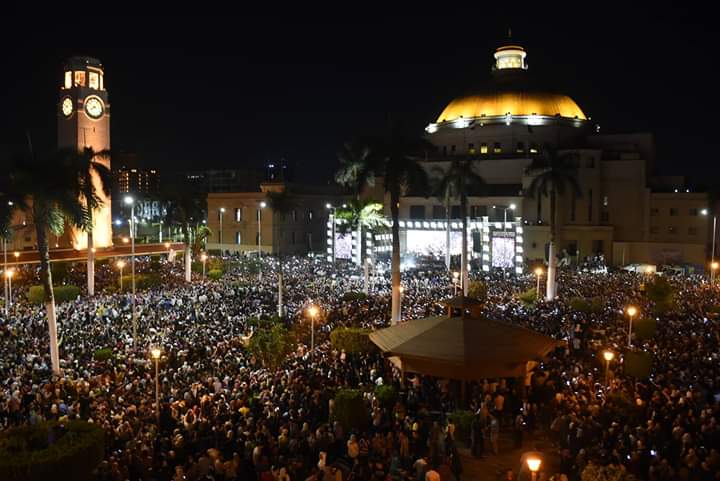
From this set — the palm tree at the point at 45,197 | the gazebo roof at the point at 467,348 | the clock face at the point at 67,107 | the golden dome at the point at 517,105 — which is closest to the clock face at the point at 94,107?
the clock face at the point at 67,107

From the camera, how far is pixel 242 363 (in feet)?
65.0

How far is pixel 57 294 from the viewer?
3406cm

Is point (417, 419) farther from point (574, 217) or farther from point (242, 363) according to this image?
point (574, 217)

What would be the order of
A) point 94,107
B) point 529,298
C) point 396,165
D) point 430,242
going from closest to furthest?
point 396,165 < point 529,298 < point 430,242 < point 94,107

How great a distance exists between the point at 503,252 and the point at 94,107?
4221cm

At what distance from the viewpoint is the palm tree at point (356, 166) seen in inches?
1088

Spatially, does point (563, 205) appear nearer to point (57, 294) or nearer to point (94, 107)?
point (57, 294)

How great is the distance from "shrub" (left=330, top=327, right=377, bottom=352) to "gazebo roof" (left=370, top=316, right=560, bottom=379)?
3788mm

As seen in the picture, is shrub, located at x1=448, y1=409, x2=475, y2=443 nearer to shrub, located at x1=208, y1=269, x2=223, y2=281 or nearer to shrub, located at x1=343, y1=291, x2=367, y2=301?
shrub, located at x1=343, y1=291, x2=367, y2=301

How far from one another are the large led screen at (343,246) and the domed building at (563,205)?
17.7 ft

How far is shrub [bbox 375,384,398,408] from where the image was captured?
16266 millimetres

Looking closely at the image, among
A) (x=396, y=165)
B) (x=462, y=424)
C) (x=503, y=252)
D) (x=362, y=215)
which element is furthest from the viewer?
(x=503, y=252)

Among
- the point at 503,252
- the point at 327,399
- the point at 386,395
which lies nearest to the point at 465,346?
the point at 386,395

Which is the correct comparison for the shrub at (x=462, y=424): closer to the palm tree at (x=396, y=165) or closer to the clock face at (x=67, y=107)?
the palm tree at (x=396, y=165)
